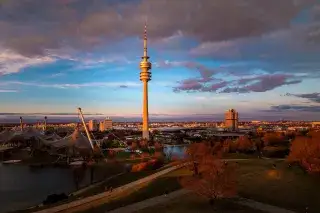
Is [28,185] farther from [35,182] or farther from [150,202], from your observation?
[150,202]

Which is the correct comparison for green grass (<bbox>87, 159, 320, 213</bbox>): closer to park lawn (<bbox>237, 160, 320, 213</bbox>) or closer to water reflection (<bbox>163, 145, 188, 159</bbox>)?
park lawn (<bbox>237, 160, 320, 213</bbox>)

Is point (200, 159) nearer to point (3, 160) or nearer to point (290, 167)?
point (290, 167)

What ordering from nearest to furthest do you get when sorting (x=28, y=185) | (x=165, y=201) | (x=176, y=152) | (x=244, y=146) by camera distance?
(x=165, y=201), (x=28, y=185), (x=244, y=146), (x=176, y=152)

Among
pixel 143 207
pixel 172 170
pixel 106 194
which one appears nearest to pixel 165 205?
pixel 143 207

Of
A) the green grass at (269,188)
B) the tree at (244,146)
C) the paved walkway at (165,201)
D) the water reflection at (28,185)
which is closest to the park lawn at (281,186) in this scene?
the green grass at (269,188)

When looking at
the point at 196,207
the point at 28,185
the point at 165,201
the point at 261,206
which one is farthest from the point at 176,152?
the point at 196,207

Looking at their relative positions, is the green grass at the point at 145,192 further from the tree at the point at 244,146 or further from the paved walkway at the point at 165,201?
the tree at the point at 244,146
